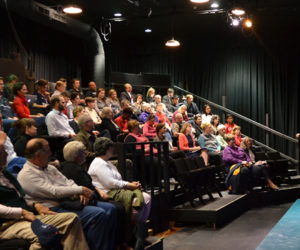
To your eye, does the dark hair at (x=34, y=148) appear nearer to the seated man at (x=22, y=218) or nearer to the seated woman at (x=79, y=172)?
the seated man at (x=22, y=218)

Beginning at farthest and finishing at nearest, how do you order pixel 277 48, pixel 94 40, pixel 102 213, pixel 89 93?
pixel 277 48 → pixel 94 40 → pixel 89 93 → pixel 102 213

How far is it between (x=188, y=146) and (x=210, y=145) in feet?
2.83

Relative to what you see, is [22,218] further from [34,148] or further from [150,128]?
[150,128]

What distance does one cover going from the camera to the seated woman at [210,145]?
845cm

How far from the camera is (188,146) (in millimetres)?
8008

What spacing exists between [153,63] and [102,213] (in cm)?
1181

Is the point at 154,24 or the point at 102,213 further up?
the point at 154,24

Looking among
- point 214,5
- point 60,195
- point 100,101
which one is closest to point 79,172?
point 60,195

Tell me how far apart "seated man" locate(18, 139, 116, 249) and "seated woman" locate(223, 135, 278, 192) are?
4.56m

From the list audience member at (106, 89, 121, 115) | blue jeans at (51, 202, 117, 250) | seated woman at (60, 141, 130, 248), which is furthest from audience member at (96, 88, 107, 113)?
blue jeans at (51, 202, 117, 250)

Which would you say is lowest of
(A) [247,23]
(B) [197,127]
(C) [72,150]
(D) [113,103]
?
(C) [72,150]

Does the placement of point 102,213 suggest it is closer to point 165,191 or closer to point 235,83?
point 165,191

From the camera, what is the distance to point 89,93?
32.0ft

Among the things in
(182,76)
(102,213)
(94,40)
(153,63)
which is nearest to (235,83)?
(182,76)
